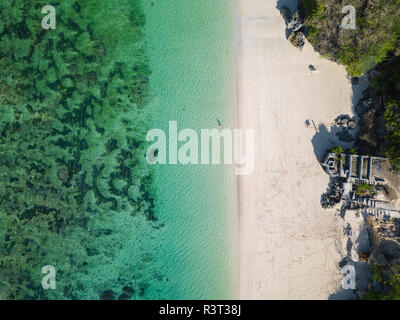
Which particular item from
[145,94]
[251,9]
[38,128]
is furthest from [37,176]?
[251,9]

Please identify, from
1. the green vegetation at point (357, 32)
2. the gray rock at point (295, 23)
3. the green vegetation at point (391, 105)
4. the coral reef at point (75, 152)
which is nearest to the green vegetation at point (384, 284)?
the green vegetation at point (391, 105)

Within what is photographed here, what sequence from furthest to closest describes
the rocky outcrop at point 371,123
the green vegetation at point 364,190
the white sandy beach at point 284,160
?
the white sandy beach at point 284,160 → the green vegetation at point 364,190 → the rocky outcrop at point 371,123

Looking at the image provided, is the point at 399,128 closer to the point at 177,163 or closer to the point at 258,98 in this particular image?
the point at 258,98

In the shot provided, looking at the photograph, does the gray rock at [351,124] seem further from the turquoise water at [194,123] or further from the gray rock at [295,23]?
the turquoise water at [194,123]

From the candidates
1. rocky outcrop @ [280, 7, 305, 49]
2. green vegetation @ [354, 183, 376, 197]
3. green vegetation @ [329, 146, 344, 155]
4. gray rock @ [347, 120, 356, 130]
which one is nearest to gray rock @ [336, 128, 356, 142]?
gray rock @ [347, 120, 356, 130]

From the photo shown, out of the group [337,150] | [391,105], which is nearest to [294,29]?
[391,105]

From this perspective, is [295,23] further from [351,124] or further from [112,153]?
[112,153]
